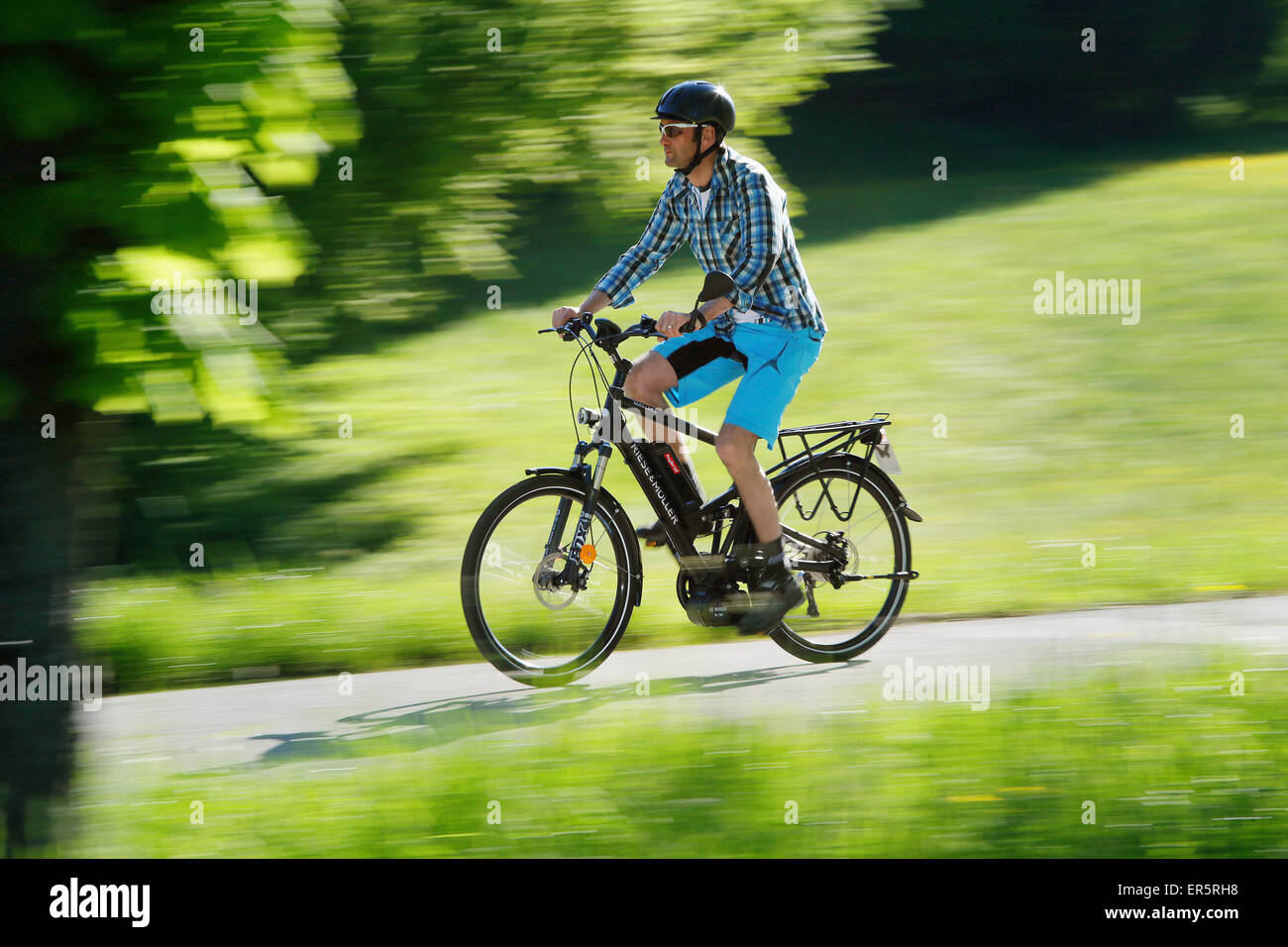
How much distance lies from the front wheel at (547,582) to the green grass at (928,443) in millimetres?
806

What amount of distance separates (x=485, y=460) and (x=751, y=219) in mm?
5226

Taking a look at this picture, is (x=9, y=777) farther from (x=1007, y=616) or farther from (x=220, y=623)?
(x=1007, y=616)

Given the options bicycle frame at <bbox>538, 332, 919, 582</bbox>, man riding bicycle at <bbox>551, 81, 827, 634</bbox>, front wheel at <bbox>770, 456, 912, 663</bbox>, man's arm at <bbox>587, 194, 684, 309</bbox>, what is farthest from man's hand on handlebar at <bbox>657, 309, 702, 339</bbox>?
front wheel at <bbox>770, 456, 912, 663</bbox>

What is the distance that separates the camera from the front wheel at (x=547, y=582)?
17.4 ft

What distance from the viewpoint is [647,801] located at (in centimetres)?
434

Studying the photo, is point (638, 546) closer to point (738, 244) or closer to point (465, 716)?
point (465, 716)

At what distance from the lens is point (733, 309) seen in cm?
548

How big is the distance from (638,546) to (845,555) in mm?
1028

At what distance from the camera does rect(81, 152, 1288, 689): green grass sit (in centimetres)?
677

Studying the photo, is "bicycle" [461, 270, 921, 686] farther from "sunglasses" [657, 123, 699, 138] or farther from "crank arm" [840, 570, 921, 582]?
"sunglasses" [657, 123, 699, 138]

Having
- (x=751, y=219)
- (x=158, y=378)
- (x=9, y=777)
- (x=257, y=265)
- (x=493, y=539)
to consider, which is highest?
(x=751, y=219)

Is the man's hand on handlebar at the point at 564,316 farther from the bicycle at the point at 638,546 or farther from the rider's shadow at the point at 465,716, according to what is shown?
the rider's shadow at the point at 465,716

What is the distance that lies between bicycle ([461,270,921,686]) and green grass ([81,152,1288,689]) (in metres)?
0.77
